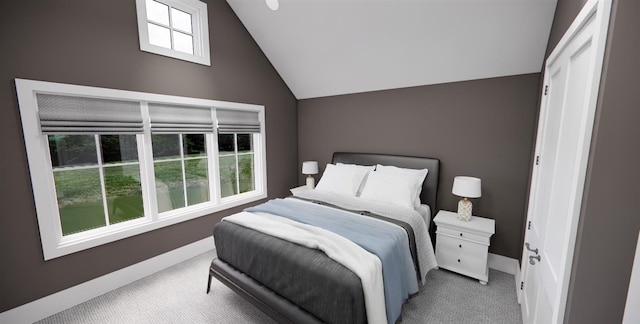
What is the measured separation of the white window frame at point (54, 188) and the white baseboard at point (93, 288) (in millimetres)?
369

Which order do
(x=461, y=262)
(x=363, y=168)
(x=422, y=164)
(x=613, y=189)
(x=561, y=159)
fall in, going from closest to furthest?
(x=613, y=189) → (x=561, y=159) → (x=461, y=262) → (x=422, y=164) → (x=363, y=168)

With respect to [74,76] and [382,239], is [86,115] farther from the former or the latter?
[382,239]

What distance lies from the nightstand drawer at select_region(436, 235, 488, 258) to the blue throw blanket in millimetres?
807

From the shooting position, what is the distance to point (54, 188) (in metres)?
2.11

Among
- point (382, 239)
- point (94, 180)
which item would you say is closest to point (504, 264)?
point (382, 239)

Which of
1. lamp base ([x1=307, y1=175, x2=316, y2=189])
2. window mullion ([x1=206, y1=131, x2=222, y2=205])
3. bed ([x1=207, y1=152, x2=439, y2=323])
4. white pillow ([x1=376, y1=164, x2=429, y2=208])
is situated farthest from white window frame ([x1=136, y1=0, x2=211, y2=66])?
white pillow ([x1=376, y1=164, x2=429, y2=208])

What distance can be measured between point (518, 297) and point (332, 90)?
10.8 feet

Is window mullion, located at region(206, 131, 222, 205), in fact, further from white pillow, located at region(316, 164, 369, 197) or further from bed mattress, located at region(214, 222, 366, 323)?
white pillow, located at region(316, 164, 369, 197)

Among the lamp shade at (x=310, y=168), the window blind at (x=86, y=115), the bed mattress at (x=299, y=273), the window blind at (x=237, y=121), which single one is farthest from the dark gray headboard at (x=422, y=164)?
the window blind at (x=86, y=115)

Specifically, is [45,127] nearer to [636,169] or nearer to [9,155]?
[9,155]

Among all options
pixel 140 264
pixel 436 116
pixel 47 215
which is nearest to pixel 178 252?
pixel 140 264

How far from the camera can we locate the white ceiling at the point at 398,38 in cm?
214

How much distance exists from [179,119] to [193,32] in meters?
1.11

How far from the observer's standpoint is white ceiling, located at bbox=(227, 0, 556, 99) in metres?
2.14
